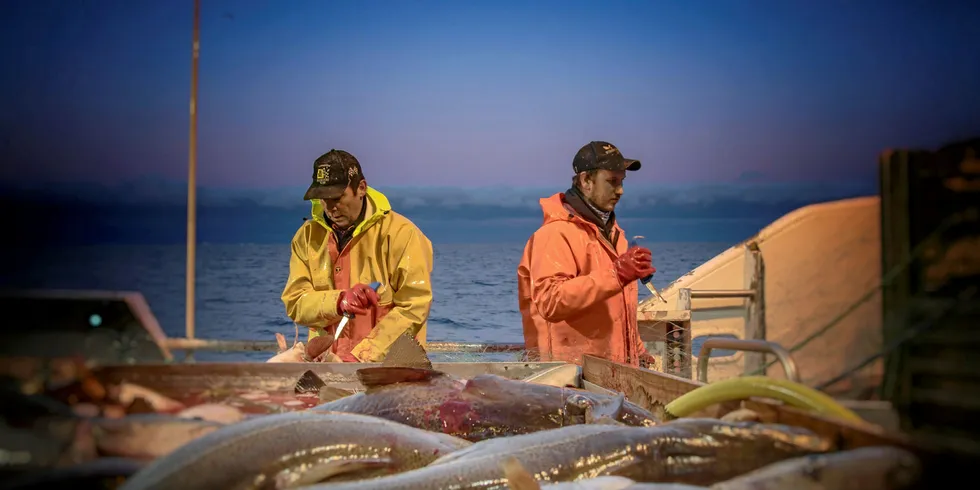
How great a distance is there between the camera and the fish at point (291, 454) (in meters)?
1.81

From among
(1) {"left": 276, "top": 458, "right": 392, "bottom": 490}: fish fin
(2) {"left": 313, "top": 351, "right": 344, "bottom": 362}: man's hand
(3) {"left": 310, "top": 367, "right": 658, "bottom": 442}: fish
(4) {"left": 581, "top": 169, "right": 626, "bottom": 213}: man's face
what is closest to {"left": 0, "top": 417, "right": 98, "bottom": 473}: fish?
(1) {"left": 276, "top": 458, "right": 392, "bottom": 490}: fish fin

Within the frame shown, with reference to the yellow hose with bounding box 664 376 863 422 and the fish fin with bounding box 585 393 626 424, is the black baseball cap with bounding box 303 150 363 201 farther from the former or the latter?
the yellow hose with bounding box 664 376 863 422

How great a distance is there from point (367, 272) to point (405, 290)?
304mm

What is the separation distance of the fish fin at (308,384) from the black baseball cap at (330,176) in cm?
184

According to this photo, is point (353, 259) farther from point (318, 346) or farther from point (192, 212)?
point (192, 212)

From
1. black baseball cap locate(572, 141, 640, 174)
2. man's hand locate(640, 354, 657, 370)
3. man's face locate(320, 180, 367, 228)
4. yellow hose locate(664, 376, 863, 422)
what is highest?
black baseball cap locate(572, 141, 640, 174)

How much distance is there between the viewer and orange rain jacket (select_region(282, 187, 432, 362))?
4996 mm

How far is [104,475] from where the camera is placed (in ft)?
5.67

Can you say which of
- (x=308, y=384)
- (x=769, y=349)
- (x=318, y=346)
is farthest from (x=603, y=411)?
(x=318, y=346)

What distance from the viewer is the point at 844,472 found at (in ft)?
4.97

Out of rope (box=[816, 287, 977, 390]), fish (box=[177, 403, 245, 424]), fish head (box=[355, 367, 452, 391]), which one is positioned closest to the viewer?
rope (box=[816, 287, 977, 390])

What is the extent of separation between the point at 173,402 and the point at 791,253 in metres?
1.58

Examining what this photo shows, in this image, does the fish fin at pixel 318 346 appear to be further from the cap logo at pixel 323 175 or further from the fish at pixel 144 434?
the fish at pixel 144 434

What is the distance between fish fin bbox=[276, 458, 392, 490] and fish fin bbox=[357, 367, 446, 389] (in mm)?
992
